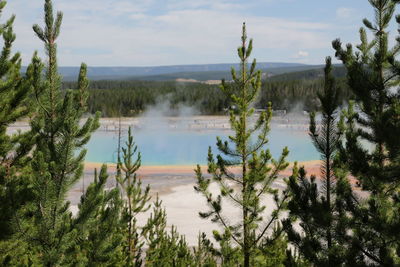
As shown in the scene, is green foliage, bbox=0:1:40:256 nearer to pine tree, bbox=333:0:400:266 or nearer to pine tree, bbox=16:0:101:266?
pine tree, bbox=16:0:101:266

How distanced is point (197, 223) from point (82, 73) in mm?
12758

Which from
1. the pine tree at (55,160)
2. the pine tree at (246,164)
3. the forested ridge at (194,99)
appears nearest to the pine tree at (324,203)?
the pine tree at (246,164)

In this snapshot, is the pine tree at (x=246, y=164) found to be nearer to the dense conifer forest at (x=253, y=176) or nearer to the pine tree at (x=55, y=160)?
the dense conifer forest at (x=253, y=176)

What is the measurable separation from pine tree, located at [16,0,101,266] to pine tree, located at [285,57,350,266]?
2635 mm

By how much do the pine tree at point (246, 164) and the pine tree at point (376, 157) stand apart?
1.40m

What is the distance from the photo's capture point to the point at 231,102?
7.74 metres

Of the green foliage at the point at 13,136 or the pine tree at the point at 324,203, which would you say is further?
the green foliage at the point at 13,136

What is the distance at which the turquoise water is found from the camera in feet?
123

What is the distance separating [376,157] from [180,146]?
125 feet

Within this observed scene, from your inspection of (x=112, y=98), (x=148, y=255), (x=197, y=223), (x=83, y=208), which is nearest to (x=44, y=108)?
(x=83, y=208)

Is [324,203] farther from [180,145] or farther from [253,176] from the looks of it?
[180,145]

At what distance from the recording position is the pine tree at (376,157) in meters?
5.41

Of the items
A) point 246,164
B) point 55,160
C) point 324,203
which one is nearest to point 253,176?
point 246,164

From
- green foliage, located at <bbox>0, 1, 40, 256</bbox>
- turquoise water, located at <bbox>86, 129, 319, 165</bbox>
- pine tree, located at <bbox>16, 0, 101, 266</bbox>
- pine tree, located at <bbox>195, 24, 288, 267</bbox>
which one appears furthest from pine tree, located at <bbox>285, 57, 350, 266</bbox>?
turquoise water, located at <bbox>86, 129, 319, 165</bbox>
